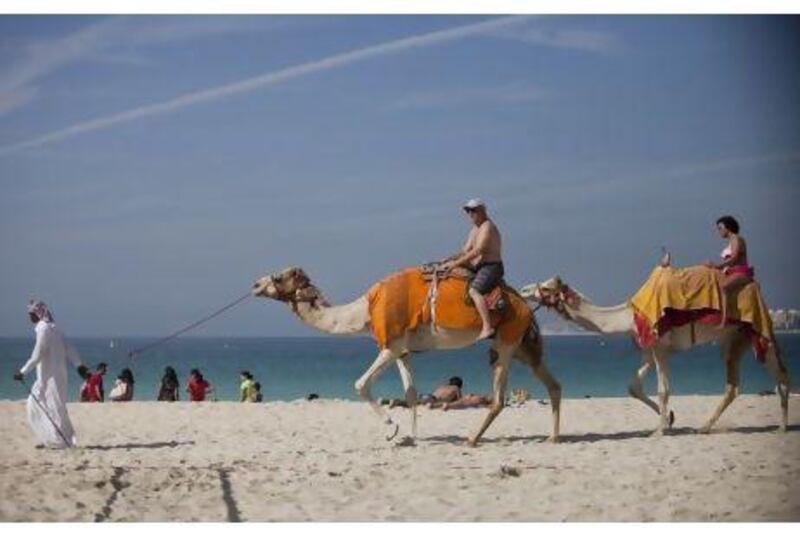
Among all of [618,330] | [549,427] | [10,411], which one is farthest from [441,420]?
[10,411]

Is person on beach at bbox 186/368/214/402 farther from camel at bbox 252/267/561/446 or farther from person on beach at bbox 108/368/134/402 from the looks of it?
camel at bbox 252/267/561/446

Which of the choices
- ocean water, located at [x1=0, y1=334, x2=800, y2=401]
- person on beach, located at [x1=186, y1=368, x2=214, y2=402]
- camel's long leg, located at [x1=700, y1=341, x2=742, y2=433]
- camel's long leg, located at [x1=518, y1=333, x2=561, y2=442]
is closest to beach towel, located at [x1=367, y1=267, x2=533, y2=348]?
camel's long leg, located at [x1=518, y1=333, x2=561, y2=442]

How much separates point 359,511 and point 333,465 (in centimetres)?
142

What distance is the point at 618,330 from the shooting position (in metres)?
11.5

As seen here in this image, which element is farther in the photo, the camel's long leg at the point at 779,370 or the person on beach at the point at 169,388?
the person on beach at the point at 169,388

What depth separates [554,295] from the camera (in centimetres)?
1152

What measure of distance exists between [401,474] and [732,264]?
3758mm

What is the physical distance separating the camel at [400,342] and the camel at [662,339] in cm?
66

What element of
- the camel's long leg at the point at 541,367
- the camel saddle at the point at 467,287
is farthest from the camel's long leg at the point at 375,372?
the camel's long leg at the point at 541,367

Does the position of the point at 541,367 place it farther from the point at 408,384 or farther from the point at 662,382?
the point at 408,384

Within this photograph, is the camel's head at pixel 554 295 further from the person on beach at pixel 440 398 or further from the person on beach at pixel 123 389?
the person on beach at pixel 123 389

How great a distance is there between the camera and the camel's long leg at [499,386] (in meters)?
10.6
